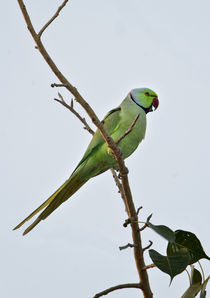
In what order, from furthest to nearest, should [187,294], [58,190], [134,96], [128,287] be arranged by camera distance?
[134,96] → [58,190] → [187,294] → [128,287]

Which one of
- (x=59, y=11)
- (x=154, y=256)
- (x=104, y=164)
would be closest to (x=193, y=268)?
(x=154, y=256)

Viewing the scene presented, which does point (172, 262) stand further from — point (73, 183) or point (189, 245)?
point (73, 183)

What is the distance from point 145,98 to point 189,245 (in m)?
2.64

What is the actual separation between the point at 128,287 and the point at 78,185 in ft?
5.48

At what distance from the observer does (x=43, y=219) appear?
292 cm

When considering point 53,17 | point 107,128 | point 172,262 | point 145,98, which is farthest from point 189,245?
point 145,98

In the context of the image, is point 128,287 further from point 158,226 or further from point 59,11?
point 59,11

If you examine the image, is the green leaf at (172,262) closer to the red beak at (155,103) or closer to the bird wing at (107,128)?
the bird wing at (107,128)

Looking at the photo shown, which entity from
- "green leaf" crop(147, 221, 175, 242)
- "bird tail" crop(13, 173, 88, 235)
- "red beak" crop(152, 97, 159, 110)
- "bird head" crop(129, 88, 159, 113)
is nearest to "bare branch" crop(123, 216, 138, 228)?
"green leaf" crop(147, 221, 175, 242)

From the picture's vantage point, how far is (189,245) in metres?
1.93

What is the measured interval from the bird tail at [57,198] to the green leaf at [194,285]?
1.11 metres

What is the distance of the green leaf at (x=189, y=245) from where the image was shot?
1.93 meters

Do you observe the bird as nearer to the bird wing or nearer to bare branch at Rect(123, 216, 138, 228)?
the bird wing

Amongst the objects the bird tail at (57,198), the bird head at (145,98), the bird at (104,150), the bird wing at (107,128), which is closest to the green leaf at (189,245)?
the bird tail at (57,198)
